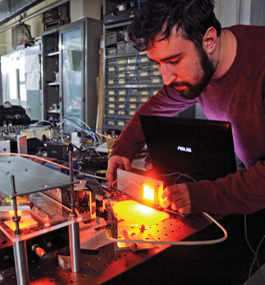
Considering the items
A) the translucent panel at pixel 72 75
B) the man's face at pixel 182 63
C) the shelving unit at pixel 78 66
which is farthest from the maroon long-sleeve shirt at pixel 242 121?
the translucent panel at pixel 72 75

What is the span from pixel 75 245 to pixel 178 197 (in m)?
0.30

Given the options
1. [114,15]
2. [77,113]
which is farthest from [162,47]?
[77,113]

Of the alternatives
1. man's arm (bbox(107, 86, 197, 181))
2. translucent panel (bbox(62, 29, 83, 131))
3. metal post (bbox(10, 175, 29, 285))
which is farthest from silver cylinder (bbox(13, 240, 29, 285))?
translucent panel (bbox(62, 29, 83, 131))

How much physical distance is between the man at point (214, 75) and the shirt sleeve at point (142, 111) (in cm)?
12

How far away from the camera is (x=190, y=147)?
0.89m

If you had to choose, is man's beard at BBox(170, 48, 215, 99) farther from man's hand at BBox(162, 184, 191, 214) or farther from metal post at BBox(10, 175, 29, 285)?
metal post at BBox(10, 175, 29, 285)

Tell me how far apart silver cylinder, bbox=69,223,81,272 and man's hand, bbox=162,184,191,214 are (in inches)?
10.8

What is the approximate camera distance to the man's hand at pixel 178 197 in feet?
2.35

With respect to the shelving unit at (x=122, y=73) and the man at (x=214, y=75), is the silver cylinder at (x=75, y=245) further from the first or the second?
the shelving unit at (x=122, y=73)

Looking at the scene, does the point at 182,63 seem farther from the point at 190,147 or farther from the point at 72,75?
the point at 72,75

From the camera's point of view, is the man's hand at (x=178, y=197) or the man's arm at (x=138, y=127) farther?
the man's arm at (x=138, y=127)

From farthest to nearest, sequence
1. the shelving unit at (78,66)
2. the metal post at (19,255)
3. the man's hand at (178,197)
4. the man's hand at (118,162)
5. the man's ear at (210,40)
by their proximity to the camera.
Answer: the shelving unit at (78,66) → the man's hand at (118,162) → the man's ear at (210,40) → the man's hand at (178,197) → the metal post at (19,255)

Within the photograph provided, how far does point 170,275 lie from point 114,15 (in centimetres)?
227

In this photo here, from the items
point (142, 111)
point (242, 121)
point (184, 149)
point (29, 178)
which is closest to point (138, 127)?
point (142, 111)
